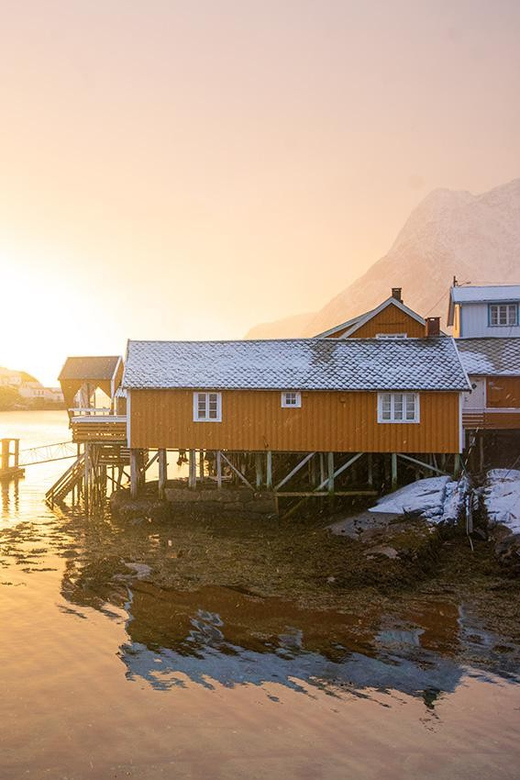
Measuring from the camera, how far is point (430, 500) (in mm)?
21188

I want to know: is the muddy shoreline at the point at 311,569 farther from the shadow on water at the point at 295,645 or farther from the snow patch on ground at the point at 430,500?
the snow patch on ground at the point at 430,500

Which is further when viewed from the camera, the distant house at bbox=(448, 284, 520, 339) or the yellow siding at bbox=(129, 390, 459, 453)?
the distant house at bbox=(448, 284, 520, 339)

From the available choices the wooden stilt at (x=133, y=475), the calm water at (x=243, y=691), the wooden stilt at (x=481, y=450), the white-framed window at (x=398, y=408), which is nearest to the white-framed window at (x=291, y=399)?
the white-framed window at (x=398, y=408)

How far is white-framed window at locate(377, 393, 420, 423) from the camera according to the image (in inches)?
954

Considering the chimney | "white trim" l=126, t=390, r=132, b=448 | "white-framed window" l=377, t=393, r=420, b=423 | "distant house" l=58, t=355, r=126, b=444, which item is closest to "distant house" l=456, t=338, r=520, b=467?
the chimney

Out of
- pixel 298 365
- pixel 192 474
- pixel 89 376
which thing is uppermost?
pixel 298 365

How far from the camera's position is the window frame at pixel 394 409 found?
24.2 m

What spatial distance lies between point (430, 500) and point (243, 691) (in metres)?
13.0

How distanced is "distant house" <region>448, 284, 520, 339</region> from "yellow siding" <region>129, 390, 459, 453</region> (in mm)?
14760

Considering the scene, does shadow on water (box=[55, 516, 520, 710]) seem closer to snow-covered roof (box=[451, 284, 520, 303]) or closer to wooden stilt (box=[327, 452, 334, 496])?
wooden stilt (box=[327, 452, 334, 496])

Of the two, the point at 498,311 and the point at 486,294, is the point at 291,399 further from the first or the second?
the point at 486,294

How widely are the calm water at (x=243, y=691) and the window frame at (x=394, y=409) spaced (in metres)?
11.3

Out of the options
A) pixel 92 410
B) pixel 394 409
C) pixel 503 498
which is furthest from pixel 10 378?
pixel 503 498

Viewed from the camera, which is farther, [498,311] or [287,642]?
[498,311]
